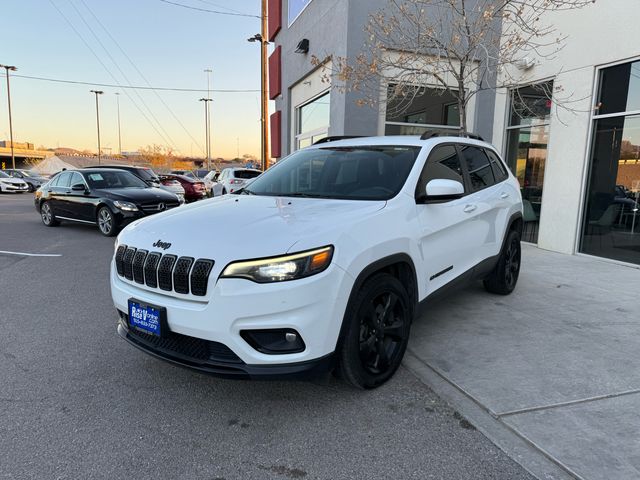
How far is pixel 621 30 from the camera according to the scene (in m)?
7.37

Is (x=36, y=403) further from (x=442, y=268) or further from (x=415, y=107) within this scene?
(x=415, y=107)

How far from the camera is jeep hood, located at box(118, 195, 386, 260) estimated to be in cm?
265

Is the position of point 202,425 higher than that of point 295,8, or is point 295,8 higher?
point 295,8

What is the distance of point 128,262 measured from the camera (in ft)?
10.2

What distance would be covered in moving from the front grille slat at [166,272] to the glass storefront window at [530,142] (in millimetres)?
8324

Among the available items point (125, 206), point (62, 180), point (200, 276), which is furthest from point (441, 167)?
point (62, 180)

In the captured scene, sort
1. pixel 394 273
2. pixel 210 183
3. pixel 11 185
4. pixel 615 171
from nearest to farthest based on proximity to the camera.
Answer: pixel 394 273 → pixel 615 171 → pixel 210 183 → pixel 11 185

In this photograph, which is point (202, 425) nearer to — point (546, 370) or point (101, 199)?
point (546, 370)

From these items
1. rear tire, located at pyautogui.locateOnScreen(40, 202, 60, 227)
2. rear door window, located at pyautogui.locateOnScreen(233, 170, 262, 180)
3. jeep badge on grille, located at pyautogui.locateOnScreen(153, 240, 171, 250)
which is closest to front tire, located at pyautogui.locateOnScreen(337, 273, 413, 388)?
jeep badge on grille, located at pyautogui.locateOnScreen(153, 240, 171, 250)

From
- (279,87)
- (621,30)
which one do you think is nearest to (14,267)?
(621,30)

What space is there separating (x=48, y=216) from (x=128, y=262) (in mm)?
10601

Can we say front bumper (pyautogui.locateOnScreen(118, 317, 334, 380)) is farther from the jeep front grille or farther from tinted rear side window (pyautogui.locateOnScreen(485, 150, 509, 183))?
tinted rear side window (pyautogui.locateOnScreen(485, 150, 509, 183))

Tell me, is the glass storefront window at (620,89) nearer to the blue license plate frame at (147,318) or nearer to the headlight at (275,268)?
the headlight at (275,268)

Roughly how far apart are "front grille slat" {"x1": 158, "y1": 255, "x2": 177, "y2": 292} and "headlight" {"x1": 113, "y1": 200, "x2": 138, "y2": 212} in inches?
312
